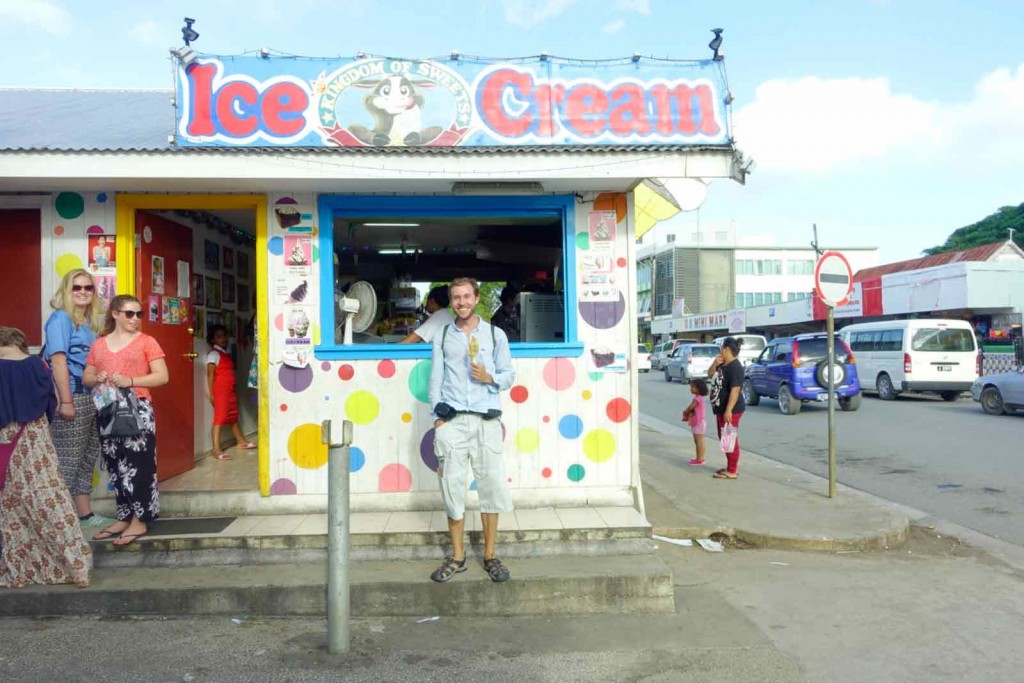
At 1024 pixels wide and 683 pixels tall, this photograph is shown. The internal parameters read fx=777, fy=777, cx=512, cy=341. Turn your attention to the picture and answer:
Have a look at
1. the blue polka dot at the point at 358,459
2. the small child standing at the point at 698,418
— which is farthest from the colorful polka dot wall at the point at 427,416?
the small child standing at the point at 698,418

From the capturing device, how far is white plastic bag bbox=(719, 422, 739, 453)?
28.4 ft

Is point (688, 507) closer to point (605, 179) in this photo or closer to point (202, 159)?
point (605, 179)

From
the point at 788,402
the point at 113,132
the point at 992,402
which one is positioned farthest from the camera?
the point at 788,402

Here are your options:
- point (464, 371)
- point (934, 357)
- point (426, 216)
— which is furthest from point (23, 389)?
point (934, 357)

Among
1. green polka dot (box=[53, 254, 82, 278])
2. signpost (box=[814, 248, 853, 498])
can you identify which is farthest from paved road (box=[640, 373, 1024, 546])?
green polka dot (box=[53, 254, 82, 278])

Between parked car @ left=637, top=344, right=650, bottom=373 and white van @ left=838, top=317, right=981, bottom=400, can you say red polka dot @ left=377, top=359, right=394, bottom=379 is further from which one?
white van @ left=838, top=317, right=981, bottom=400

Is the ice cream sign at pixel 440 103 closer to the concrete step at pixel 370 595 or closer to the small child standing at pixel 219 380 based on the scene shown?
the small child standing at pixel 219 380

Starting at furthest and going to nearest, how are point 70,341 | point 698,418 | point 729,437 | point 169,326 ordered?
1. point 698,418
2. point 729,437
3. point 169,326
4. point 70,341

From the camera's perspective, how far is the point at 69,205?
599 centimetres

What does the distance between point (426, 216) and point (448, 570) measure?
112 inches

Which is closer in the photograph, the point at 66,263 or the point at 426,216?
the point at 66,263

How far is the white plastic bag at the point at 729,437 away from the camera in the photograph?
866 centimetres

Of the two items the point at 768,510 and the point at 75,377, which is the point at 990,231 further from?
the point at 75,377

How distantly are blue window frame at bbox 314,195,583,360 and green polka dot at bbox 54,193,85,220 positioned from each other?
1825 mm
